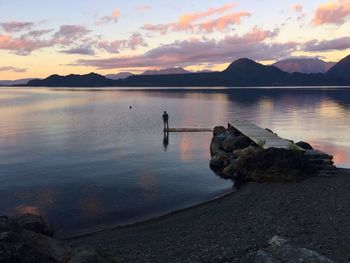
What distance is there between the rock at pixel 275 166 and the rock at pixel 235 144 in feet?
27.1

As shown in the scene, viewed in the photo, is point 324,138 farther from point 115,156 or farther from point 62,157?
point 62,157

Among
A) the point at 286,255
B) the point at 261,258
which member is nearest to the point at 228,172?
the point at 261,258

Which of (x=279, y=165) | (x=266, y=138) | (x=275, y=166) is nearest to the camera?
(x=279, y=165)

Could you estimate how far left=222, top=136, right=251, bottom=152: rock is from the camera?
35250 millimetres

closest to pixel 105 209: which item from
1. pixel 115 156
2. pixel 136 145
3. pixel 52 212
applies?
pixel 52 212

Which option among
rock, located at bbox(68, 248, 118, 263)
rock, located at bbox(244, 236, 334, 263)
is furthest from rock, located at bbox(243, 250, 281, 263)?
rock, located at bbox(68, 248, 118, 263)

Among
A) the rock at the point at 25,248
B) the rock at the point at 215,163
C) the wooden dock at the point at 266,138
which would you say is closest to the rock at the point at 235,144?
the wooden dock at the point at 266,138

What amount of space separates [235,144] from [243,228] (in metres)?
19.8

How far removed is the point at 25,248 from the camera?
10.5m

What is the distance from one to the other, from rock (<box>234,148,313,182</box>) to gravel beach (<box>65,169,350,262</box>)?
0.99 meters

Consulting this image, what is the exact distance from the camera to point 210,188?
26.2m

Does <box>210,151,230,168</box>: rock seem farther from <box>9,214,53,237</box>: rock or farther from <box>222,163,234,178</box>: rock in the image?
<box>9,214,53,237</box>: rock

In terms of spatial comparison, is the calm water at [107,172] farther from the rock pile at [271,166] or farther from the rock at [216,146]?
the rock pile at [271,166]

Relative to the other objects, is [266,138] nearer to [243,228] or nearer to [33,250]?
[243,228]
